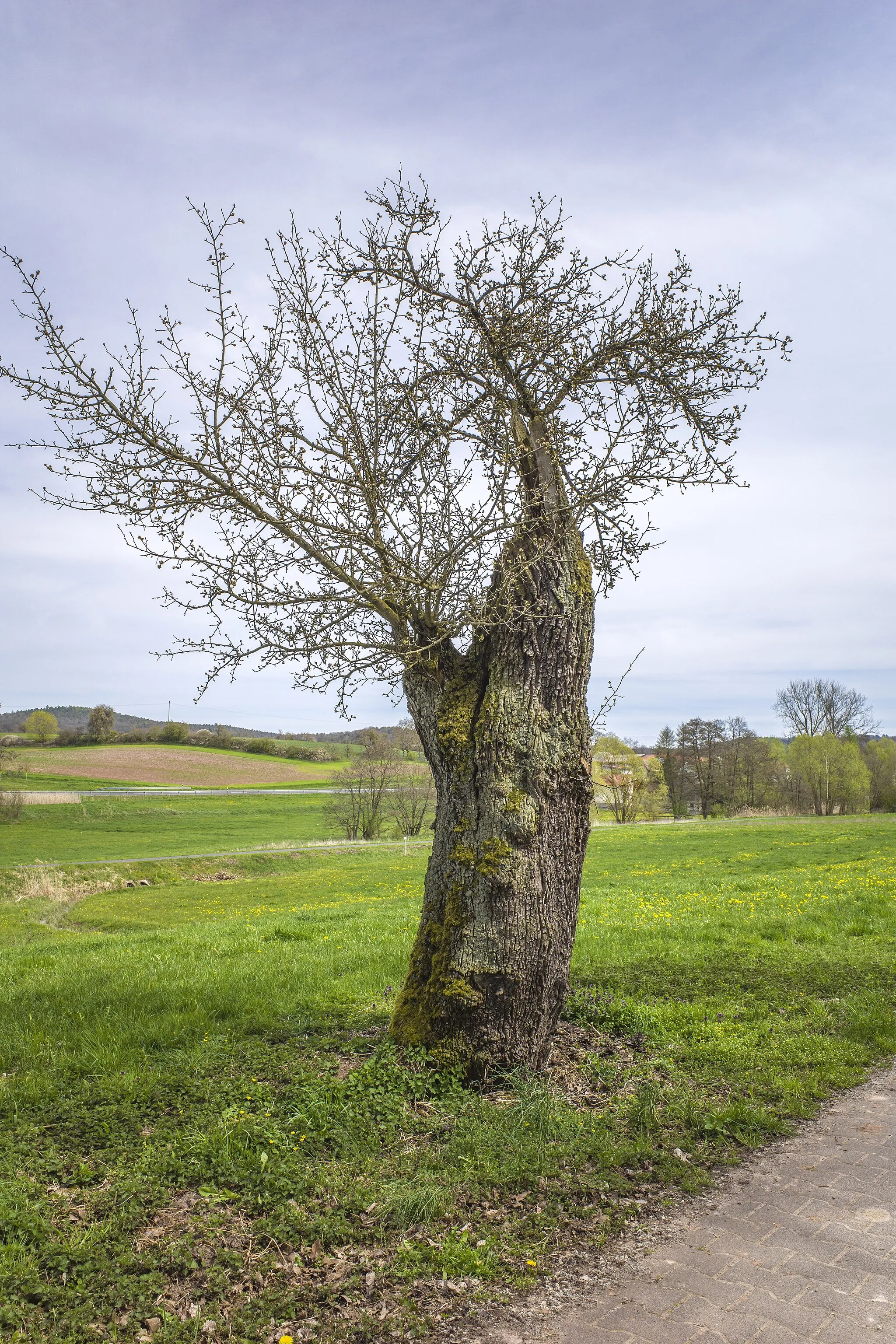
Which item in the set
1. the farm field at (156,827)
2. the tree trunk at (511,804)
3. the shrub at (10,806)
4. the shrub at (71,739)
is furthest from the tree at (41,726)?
the tree trunk at (511,804)

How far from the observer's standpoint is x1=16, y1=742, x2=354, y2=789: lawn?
65.4 meters

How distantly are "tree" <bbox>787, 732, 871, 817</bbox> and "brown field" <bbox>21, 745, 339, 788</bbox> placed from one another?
40756 millimetres

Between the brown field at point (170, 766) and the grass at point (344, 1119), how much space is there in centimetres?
5869

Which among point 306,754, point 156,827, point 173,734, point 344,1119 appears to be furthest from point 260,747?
point 344,1119

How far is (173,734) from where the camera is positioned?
270 ft

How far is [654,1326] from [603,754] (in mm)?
49821

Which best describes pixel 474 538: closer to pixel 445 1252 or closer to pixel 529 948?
pixel 529 948

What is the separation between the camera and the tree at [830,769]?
207 ft

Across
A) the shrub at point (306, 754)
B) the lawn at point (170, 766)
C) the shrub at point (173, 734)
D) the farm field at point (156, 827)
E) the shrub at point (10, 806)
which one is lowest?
the farm field at point (156, 827)

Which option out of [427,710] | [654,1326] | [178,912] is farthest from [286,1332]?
[178,912]

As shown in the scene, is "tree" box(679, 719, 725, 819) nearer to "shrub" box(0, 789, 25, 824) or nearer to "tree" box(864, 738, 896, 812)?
"tree" box(864, 738, 896, 812)

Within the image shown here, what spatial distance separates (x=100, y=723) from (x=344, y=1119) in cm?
8002

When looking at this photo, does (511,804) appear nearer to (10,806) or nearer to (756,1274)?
(756,1274)

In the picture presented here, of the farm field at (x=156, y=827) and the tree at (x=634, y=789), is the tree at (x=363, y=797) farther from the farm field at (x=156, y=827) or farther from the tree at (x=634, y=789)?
the tree at (x=634, y=789)
